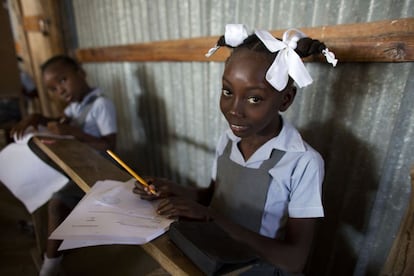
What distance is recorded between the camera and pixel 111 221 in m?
0.81

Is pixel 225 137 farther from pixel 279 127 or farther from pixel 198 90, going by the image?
pixel 198 90

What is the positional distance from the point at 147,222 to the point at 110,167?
59cm

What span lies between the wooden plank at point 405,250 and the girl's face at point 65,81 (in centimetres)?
216

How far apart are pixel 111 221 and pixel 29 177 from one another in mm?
1038

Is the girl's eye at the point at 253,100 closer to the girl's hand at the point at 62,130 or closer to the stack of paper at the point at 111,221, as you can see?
the stack of paper at the point at 111,221

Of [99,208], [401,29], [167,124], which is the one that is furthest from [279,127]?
[167,124]

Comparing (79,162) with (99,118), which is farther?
(99,118)

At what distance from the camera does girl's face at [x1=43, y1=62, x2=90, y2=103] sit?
205cm

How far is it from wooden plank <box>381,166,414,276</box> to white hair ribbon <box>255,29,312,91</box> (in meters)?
0.44

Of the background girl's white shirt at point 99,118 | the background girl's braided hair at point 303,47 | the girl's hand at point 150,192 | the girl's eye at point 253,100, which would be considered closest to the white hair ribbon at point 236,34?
the background girl's braided hair at point 303,47

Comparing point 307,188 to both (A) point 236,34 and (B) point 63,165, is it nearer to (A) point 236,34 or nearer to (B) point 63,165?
(A) point 236,34

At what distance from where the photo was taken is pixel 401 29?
3.20 feet

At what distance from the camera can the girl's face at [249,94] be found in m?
0.91

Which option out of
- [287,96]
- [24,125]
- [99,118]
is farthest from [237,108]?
[24,125]
